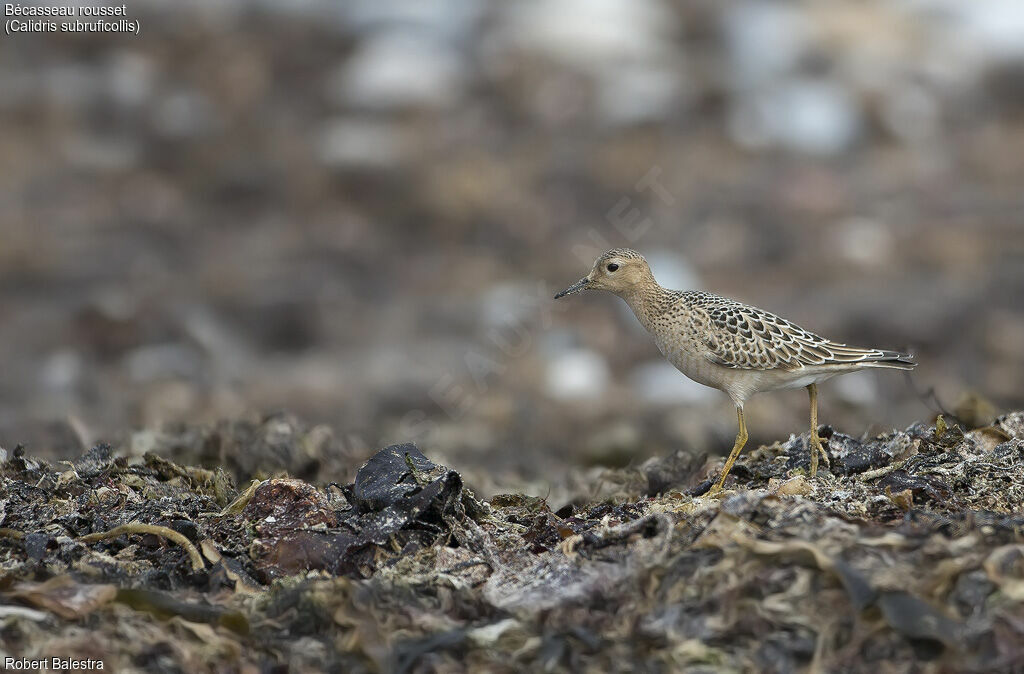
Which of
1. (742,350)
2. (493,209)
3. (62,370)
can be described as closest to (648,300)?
(742,350)

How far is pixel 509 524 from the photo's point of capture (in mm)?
4305

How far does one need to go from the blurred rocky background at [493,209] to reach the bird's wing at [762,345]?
1280 millimetres

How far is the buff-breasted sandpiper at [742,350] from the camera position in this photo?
537 centimetres

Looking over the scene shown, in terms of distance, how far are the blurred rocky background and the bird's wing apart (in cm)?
128

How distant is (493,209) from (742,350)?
7.98 meters

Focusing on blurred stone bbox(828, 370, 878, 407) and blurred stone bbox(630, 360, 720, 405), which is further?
blurred stone bbox(630, 360, 720, 405)

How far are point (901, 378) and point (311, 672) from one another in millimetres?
7326

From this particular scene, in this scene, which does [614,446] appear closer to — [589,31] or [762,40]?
[589,31]

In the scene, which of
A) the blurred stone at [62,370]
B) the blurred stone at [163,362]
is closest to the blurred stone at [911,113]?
the blurred stone at [163,362]

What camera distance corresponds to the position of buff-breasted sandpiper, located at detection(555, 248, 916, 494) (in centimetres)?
537

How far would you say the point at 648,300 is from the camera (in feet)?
18.7

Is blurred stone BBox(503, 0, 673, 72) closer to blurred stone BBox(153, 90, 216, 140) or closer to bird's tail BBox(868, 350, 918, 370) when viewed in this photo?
blurred stone BBox(153, 90, 216, 140)

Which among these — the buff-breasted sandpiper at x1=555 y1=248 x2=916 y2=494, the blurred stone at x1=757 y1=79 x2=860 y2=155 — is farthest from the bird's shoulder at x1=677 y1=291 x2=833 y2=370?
the blurred stone at x1=757 y1=79 x2=860 y2=155

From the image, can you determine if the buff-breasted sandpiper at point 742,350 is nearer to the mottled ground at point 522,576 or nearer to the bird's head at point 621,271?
the bird's head at point 621,271
